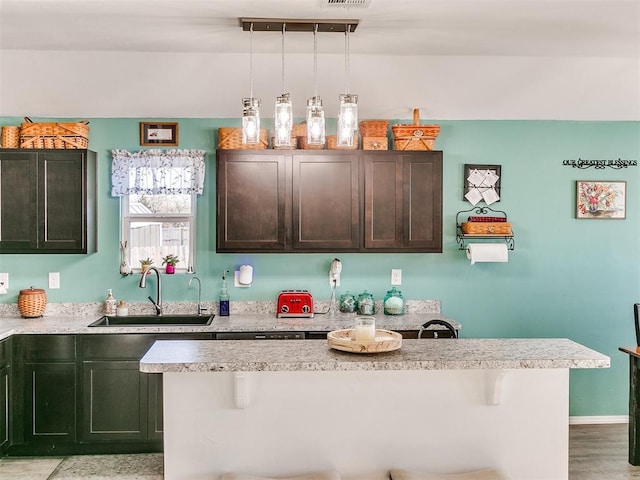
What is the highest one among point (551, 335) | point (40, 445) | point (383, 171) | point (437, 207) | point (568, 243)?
point (383, 171)

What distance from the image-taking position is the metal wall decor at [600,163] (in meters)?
4.65

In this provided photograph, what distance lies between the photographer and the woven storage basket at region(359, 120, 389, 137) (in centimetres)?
432

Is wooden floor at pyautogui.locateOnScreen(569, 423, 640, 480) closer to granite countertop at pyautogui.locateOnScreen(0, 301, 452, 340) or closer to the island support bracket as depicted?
granite countertop at pyautogui.locateOnScreen(0, 301, 452, 340)

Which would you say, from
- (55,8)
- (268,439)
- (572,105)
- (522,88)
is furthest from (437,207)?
(55,8)

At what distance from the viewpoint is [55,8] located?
10.3 ft

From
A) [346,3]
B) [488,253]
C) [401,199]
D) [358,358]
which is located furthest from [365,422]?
[488,253]

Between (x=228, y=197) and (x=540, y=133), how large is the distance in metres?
2.59

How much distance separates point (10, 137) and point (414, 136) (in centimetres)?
301

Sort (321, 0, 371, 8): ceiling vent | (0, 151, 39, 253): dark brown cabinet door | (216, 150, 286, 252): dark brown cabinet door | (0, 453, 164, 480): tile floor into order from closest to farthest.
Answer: (321, 0, 371, 8): ceiling vent → (0, 453, 164, 480): tile floor → (0, 151, 39, 253): dark brown cabinet door → (216, 150, 286, 252): dark brown cabinet door

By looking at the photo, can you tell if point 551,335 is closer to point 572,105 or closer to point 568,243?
point 568,243

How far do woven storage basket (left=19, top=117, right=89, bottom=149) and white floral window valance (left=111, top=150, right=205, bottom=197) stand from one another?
12.1 inches

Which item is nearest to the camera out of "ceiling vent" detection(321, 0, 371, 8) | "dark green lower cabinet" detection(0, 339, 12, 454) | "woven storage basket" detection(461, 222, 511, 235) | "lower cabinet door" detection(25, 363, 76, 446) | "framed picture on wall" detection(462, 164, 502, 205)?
"ceiling vent" detection(321, 0, 371, 8)

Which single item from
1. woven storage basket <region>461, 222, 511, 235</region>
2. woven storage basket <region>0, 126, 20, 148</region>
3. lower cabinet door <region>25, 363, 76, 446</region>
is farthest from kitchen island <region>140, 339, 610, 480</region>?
woven storage basket <region>0, 126, 20, 148</region>

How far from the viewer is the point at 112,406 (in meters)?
3.90
